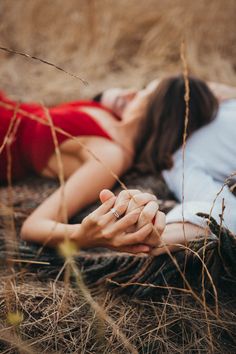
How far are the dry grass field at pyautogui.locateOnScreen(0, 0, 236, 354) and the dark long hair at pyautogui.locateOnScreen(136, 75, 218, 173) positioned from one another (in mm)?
129

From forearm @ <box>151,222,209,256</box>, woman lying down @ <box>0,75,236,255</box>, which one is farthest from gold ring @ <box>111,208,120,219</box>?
woman lying down @ <box>0,75,236,255</box>

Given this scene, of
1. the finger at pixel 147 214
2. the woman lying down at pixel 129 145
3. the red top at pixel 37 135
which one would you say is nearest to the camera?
the finger at pixel 147 214

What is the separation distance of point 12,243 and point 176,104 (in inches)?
36.2

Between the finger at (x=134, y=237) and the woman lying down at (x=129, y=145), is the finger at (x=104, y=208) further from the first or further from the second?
the woman lying down at (x=129, y=145)

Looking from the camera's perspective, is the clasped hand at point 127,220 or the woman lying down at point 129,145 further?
the woman lying down at point 129,145

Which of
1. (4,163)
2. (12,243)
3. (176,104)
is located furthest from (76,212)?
(176,104)

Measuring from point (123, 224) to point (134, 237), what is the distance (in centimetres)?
5

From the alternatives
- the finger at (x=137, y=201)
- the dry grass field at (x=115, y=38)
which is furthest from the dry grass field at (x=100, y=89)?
the finger at (x=137, y=201)

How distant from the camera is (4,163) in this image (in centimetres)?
161

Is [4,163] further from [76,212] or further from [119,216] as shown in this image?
A: [119,216]

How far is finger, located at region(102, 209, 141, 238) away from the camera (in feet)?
2.61

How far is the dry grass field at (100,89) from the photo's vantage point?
2.63 feet

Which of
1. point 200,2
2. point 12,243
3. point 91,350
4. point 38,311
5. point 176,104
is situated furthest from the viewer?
point 200,2

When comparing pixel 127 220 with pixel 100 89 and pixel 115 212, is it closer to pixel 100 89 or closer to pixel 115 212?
pixel 115 212
